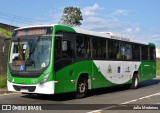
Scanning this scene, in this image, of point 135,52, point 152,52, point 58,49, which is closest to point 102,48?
point 58,49

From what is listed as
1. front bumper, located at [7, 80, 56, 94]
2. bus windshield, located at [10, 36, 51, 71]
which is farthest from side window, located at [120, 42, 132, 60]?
front bumper, located at [7, 80, 56, 94]

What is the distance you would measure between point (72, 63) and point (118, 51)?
5.20 meters

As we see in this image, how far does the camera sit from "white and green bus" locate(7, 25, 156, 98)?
13.3 metres

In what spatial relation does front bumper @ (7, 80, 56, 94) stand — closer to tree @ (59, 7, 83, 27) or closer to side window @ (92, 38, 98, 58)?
side window @ (92, 38, 98, 58)

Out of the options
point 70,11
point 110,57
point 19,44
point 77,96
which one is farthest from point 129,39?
point 70,11

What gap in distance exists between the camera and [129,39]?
20.9m

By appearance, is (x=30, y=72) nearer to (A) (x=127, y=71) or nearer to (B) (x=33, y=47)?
(B) (x=33, y=47)

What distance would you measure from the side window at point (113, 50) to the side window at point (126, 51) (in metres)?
0.68

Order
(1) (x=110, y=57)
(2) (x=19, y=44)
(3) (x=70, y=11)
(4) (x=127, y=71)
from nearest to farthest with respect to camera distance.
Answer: (2) (x=19, y=44)
(1) (x=110, y=57)
(4) (x=127, y=71)
(3) (x=70, y=11)

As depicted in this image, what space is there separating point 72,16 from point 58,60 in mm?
43881

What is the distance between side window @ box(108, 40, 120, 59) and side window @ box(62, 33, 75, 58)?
3.71 meters

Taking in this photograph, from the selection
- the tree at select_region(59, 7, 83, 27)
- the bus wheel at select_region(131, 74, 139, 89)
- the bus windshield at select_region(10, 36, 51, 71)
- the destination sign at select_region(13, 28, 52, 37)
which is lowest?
the bus wheel at select_region(131, 74, 139, 89)

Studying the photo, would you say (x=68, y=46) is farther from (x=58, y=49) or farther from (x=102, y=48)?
(x=102, y=48)

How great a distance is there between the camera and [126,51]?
20.0 meters
